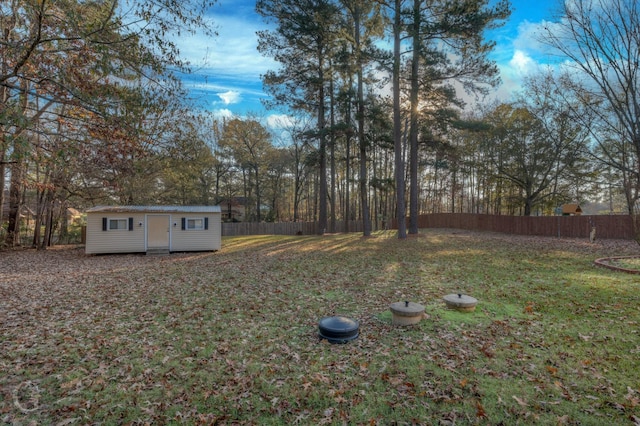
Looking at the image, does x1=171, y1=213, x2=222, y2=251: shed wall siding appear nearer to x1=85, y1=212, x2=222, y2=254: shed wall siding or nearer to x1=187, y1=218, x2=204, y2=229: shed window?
x1=85, y1=212, x2=222, y2=254: shed wall siding

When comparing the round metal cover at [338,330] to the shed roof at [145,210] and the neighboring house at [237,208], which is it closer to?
the shed roof at [145,210]

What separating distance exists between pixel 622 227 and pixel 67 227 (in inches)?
1172

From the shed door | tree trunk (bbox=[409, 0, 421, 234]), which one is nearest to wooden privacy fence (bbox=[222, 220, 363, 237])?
the shed door

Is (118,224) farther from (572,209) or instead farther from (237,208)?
(572,209)

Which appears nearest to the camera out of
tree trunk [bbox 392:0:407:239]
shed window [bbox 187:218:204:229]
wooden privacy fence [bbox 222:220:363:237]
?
tree trunk [bbox 392:0:407:239]

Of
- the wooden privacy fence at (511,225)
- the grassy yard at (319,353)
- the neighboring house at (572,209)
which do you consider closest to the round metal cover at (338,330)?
the grassy yard at (319,353)

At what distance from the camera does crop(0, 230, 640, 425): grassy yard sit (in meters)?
2.78

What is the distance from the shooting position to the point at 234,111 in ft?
90.3

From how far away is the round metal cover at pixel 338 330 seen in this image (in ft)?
13.3

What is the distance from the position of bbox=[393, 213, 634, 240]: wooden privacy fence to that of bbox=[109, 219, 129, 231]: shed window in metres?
19.7

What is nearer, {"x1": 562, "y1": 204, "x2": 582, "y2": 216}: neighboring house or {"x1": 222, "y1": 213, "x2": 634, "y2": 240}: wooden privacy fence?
{"x1": 222, "y1": 213, "x2": 634, "y2": 240}: wooden privacy fence

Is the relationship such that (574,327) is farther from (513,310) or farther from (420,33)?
(420,33)

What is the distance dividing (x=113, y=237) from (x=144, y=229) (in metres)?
1.20

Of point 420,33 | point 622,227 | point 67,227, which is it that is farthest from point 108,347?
point 622,227
